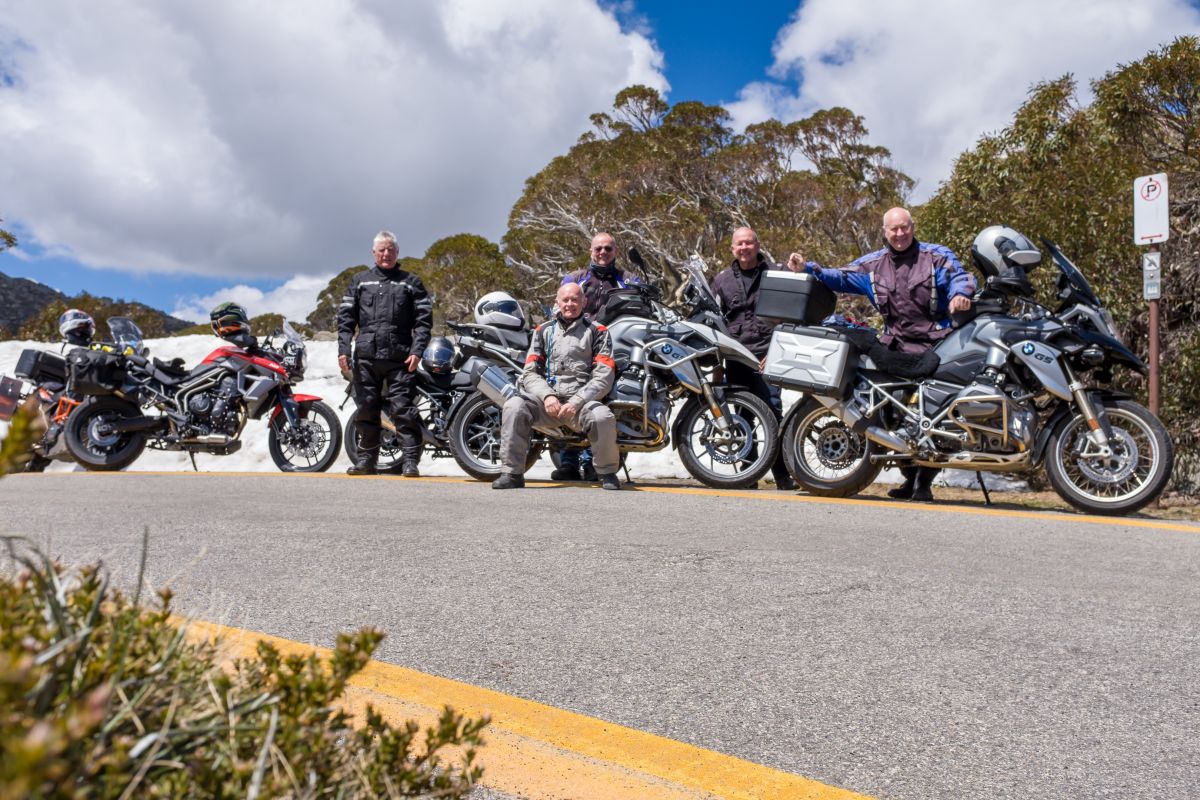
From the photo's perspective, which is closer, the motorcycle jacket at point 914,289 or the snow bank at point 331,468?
the motorcycle jacket at point 914,289

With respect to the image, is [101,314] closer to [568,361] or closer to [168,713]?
[568,361]

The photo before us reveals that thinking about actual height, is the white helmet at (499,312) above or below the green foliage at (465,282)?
below

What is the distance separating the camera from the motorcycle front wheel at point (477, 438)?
8.62 m

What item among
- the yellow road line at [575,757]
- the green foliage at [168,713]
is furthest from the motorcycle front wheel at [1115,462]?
the green foliage at [168,713]

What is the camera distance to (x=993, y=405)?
22.0 feet

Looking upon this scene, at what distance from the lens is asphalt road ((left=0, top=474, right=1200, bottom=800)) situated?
2627 mm

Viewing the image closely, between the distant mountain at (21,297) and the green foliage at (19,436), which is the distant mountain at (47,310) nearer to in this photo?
the distant mountain at (21,297)

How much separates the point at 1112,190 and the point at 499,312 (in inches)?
273

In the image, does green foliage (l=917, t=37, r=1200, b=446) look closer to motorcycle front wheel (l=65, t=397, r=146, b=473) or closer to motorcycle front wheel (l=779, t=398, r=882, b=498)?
motorcycle front wheel (l=779, t=398, r=882, b=498)

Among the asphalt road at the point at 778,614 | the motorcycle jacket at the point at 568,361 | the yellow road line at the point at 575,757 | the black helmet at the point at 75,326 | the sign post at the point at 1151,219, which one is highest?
the sign post at the point at 1151,219

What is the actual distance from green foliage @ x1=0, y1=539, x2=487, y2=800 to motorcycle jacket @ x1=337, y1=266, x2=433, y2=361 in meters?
7.74

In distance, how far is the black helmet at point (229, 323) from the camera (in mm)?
10609

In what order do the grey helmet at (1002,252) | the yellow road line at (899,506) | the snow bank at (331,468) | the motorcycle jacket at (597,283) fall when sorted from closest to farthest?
the yellow road line at (899,506) → the grey helmet at (1002,252) → the motorcycle jacket at (597,283) → the snow bank at (331,468)

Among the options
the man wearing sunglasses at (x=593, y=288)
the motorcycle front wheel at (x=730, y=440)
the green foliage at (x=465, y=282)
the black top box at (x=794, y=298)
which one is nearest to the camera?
the black top box at (x=794, y=298)
